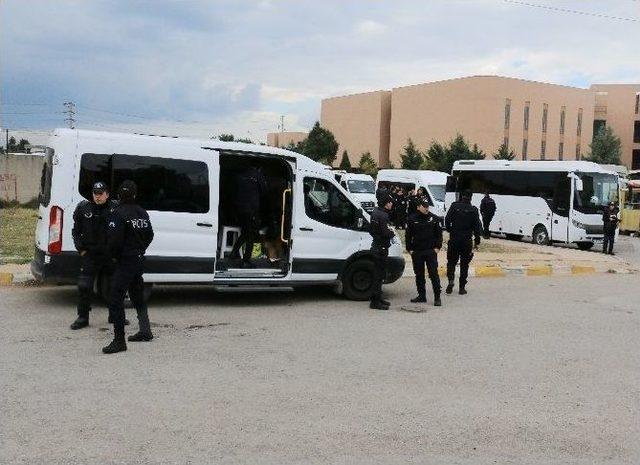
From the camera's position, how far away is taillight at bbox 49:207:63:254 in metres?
8.84

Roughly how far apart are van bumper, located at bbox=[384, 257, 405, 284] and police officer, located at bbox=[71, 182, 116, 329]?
444cm

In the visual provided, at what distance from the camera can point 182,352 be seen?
7.04 meters

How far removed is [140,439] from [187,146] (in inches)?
220

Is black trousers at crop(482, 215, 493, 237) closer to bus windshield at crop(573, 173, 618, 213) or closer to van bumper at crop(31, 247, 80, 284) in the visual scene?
bus windshield at crop(573, 173, 618, 213)

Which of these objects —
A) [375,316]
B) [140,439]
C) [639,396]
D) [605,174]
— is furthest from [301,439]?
[605,174]

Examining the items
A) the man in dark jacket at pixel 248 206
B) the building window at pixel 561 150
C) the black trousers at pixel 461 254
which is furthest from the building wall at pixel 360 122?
the man in dark jacket at pixel 248 206

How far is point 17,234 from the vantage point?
18.2 metres

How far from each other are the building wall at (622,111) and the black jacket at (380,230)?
7402 centimetres

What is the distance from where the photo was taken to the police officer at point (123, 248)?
691cm

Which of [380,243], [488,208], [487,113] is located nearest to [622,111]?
[487,113]

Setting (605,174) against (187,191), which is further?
(605,174)

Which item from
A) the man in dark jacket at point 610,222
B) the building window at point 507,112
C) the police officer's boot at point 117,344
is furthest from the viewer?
the building window at point 507,112

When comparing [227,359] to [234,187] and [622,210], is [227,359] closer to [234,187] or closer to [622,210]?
[234,187]

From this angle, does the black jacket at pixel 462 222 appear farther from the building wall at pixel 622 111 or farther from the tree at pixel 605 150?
the building wall at pixel 622 111
